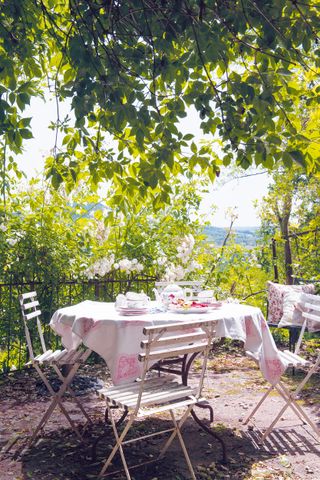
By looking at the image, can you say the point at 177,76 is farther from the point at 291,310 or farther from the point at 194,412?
the point at 291,310

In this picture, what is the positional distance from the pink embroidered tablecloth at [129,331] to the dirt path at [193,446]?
557 millimetres

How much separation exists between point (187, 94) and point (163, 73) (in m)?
0.22

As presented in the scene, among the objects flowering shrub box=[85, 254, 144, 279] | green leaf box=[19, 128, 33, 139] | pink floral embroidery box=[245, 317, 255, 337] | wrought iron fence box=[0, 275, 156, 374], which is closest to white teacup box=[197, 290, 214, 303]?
pink floral embroidery box=[245, 317, 255, 337]

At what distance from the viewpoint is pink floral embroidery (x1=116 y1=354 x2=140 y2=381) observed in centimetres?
403

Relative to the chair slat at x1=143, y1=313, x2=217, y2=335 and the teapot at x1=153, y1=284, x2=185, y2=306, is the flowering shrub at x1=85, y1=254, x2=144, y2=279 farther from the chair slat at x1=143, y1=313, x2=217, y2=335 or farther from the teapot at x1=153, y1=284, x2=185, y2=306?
the chair slat at x1=143, y1=313, x2=217, y2=335

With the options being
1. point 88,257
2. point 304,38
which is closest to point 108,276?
point 88,257

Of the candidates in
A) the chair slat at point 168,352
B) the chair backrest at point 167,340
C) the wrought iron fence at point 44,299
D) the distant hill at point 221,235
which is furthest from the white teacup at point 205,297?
the distant hill at point 221,235

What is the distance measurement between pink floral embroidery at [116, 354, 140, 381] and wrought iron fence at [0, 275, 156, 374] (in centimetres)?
285

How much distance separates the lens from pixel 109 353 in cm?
411

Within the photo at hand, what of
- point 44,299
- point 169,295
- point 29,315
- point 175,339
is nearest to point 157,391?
point 175,339

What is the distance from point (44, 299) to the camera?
6879mm

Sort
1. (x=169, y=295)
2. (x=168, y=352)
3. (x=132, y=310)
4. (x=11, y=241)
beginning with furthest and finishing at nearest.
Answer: (x=11, y=241)
(x=169, y=295)
(x=132, y=310)
(x=168, y=352)

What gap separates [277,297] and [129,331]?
371 cm

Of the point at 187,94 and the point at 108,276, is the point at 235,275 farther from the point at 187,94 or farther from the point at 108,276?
→ the point at 187,94
